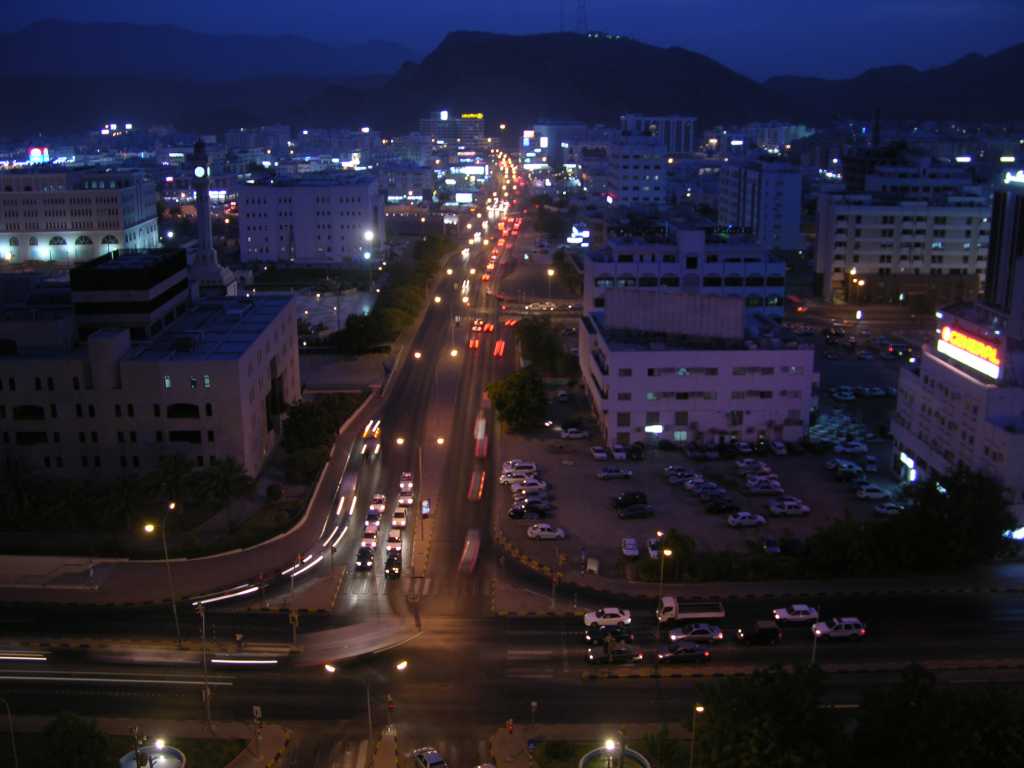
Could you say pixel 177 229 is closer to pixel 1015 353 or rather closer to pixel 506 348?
pixel 506 348

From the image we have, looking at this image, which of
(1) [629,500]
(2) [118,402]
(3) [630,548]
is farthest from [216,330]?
(3) [630,548]

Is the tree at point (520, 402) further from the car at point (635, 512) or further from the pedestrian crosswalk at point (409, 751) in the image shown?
the pedestrian crosswalk at point (409, 751)

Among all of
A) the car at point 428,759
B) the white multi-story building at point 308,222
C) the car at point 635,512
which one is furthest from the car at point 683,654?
the white multi-story building at point 308,222

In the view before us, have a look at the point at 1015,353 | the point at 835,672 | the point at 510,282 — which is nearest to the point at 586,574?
the point at 835,672

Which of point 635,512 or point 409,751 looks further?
point 635,512

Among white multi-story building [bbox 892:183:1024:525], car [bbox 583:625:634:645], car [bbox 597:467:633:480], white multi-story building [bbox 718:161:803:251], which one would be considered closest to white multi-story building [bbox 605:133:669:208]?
white multi-story building [bbox 718:161:803:251]

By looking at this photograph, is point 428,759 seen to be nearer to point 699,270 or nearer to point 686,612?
point 686,612
